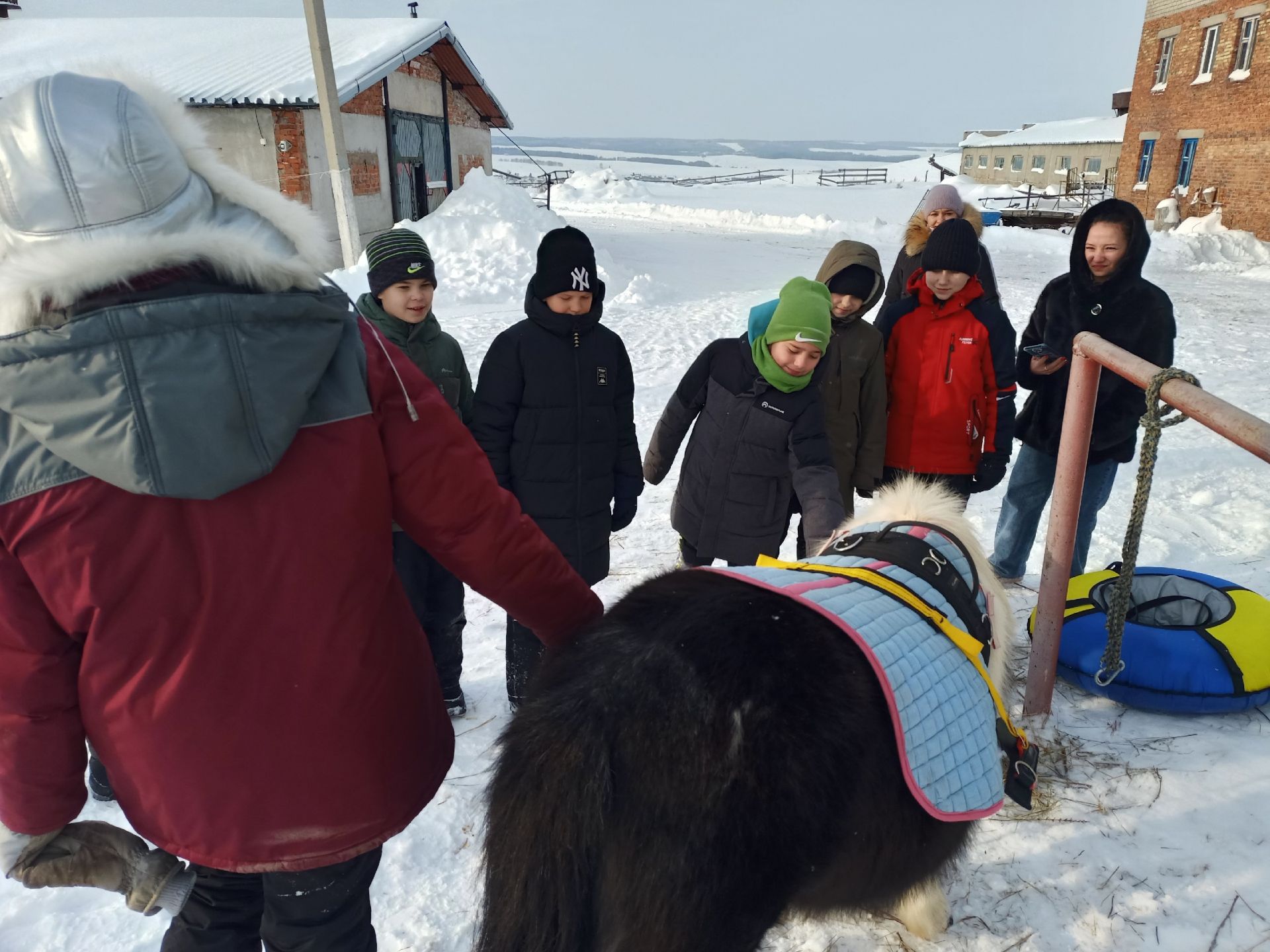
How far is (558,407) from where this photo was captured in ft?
8.26

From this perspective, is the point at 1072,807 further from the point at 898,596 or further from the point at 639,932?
the point at 639,932

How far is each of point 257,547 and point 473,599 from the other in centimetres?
261

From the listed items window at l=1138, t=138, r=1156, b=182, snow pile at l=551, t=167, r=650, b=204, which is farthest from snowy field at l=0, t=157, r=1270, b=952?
snow pile at l=551, t=167, r=650, b=204

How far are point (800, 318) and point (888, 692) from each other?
1.31 m

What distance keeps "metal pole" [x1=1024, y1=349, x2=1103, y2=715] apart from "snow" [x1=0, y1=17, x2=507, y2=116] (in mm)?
11871

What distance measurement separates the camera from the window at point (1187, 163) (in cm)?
1909

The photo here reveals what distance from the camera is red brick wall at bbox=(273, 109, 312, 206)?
12.1 metres

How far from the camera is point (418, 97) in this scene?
1625 centimetres

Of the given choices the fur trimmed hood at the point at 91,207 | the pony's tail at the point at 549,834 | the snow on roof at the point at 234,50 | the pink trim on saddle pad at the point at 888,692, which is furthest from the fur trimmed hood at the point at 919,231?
the snow on roof at the point at 234,50

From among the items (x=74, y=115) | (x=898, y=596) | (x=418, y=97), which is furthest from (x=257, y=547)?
(x=418, y=97)

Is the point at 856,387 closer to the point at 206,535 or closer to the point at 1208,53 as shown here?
the point at 206,535

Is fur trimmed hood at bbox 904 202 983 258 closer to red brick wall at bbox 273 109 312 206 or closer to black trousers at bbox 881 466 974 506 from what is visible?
black trousers at bbox 881 466 974 506

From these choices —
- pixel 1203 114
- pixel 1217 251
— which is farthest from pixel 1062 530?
pixel 1203 114

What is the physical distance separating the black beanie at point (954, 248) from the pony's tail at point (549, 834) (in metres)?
2.55
